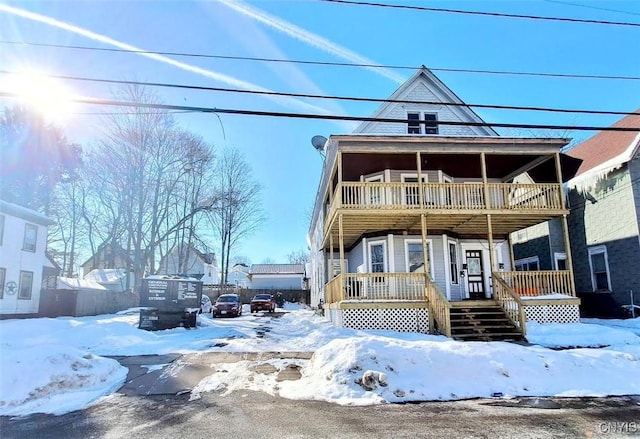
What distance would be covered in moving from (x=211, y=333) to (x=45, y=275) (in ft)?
60.2

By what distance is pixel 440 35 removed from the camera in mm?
9398

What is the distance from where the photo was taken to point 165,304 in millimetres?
17281

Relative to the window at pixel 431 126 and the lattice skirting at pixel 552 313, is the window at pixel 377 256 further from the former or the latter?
the lattice skirting at pixel 552 313

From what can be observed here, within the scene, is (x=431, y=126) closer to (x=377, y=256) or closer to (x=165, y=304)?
(x=377, y=256)

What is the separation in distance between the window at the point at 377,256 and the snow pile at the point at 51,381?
11.6 metres

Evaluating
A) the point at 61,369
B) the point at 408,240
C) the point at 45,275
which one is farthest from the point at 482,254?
the point at 45,275

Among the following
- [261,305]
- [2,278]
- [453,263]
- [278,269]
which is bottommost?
[261,305]

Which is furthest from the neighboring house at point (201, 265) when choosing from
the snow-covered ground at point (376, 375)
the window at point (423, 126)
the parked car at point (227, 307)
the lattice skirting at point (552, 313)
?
the snow-covered ground at point (376, 375)

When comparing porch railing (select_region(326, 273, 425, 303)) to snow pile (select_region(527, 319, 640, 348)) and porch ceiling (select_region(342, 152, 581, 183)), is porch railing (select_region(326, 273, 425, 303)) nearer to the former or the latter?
snow pile (select_region(527, 319, 640, 348))

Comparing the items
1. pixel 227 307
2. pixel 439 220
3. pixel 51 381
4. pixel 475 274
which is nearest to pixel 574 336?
pixel 475 274

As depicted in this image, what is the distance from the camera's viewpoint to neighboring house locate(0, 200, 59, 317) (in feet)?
Answer: 71.3

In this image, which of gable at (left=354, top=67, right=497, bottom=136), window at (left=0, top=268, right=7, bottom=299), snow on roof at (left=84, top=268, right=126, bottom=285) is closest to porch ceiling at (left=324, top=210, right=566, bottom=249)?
gable at (left=354, top=67, right=497, bottom=136)

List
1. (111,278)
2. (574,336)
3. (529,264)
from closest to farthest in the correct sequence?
(574,336), (529,264), (111,278)

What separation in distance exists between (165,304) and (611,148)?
2060 centimetres
